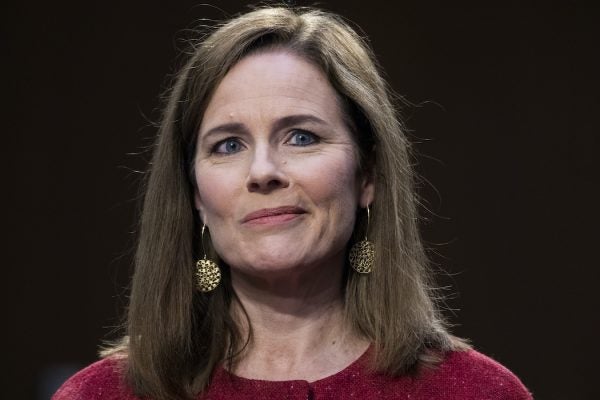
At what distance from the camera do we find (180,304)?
2611 mm

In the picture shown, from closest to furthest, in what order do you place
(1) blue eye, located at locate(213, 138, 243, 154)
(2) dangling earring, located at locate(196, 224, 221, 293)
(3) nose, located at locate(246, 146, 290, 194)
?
(3) nose, located at locate(246, 146, 290, 194), (1) blue eye, located at locate(213, 138, 243, 154), (2) dangling earring, located at locate(196, 224, 221, 293)

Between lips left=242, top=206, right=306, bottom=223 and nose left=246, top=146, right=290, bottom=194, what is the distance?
0.04 meters

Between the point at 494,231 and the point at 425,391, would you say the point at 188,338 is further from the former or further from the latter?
the point at 494,231

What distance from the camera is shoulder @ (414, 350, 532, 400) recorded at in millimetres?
2545

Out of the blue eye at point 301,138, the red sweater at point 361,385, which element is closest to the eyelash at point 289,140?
the blue eye at point 301,138

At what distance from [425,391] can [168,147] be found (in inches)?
29.6

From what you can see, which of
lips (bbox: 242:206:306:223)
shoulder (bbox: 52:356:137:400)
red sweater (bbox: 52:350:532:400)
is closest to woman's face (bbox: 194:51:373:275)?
lips (bbox: 242:206:306:223)

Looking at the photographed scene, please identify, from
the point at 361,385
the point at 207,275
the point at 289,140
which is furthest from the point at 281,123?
the point at 361,385

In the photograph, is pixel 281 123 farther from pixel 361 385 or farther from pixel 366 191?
Answer: pixel 361 385

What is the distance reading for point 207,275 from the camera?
2.65 meters

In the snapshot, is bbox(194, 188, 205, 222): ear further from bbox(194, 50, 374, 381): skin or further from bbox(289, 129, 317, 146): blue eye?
bbox(289, 129, 317, 146): blue eye

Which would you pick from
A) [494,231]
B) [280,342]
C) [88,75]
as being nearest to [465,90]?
[494,231]

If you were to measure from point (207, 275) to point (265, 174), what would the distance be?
0.34m

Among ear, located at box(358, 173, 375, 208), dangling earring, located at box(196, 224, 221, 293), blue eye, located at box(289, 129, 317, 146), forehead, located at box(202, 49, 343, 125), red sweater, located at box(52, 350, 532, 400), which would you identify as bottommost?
red sweater, located at box(52, 350, 532, 400)
